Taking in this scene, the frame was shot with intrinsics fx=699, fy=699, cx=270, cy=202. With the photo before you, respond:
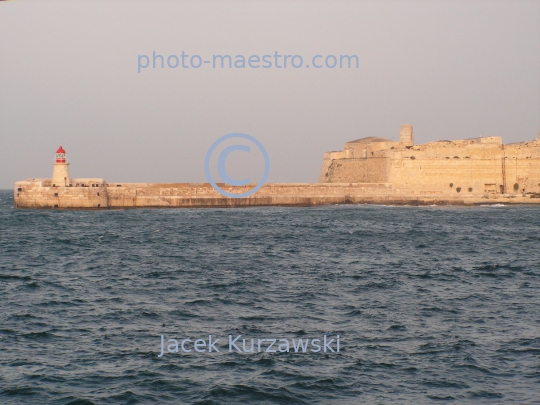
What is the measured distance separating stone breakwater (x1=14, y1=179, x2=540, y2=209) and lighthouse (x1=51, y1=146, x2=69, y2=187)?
0.49 metres

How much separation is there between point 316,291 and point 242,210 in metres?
33.7

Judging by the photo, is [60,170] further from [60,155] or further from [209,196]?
[209,196]

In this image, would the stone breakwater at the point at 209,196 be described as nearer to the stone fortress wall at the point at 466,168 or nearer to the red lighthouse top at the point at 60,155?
the stone fortress wall at the point at 466,168

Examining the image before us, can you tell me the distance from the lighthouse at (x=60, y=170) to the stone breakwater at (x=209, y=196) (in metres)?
0.49

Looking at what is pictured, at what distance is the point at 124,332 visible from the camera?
42.2 ft

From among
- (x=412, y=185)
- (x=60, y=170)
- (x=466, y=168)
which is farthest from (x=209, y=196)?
(x=466, y=168)

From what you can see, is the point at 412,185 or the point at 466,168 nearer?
the point at 412,185

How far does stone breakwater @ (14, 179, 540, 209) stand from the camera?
1919 inches

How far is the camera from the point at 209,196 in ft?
172

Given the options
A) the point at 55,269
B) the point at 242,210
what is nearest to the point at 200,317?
the point at 55,269

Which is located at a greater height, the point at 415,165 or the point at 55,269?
the point at 415,165

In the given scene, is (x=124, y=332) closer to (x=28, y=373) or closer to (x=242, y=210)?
(x=28, y=373)

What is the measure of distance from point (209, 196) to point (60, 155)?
36.3ft

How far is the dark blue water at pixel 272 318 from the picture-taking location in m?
10.1
